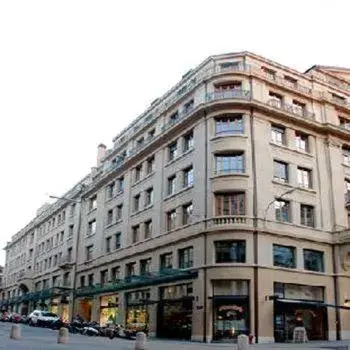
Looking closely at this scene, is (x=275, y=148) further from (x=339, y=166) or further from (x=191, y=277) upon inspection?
(x=191, y=277)

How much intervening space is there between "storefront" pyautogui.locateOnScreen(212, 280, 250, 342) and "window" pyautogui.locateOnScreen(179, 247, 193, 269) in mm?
3687

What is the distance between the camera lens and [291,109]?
1660 inches

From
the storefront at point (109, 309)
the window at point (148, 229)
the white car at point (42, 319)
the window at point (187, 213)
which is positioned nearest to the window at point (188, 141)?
the window at point (187, 213)

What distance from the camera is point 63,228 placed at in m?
69.4

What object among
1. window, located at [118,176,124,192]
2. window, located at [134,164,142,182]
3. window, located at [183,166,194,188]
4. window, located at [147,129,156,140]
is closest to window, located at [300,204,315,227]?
window, located at [183,166,194,188]

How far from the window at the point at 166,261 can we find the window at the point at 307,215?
1039 cm

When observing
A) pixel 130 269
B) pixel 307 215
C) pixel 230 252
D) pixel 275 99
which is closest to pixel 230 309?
pixel 230 252

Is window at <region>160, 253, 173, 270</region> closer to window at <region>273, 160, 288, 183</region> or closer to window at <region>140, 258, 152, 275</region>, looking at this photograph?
window at <region>140, 258, 152, 275</region>

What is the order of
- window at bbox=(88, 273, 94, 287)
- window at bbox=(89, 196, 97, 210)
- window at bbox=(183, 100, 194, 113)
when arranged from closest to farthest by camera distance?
window at bbox=(183, 100, 194, 113)
window at bbox=(88, 273, 94, 287)
window at bbox=(89, 196, 97, 210)

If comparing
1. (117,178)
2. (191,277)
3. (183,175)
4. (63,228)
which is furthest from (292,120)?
(63,228)

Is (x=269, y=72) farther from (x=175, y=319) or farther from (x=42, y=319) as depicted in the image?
(x=42, y=319)

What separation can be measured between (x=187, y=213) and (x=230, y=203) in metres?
4.28

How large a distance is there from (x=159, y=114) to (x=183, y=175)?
8.30 meters

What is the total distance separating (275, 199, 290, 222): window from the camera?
38.3 metres
